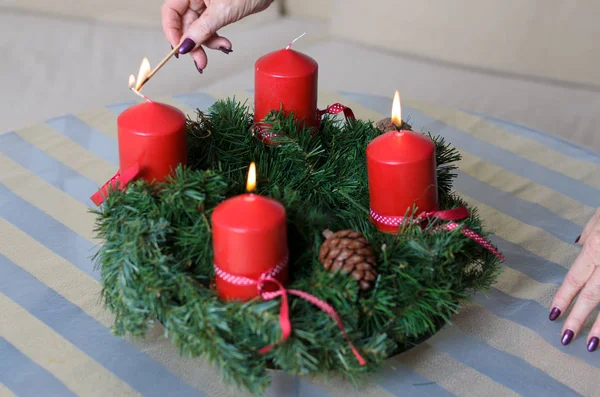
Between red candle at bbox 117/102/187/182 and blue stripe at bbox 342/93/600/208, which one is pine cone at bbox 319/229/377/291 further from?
blue stripe at bbox 342/93/600/208

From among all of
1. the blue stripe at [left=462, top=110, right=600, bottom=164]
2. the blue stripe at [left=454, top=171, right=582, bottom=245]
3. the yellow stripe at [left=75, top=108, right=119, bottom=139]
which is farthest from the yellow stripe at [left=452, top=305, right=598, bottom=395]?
the yellow stripe at [left=75, top=108, right=119, bottom=139]

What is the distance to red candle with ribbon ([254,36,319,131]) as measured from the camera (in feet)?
2.91

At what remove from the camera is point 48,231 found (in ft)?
3.37

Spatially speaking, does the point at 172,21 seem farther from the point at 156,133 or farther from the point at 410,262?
the point at 410,262

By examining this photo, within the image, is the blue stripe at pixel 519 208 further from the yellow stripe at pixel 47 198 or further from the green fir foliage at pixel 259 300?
the yellow stripe at pixel 47 198

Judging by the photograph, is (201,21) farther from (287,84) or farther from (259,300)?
(259,300)

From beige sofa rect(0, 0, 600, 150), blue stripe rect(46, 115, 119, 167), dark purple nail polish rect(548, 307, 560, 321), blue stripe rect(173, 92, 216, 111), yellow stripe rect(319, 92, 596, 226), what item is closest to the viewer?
dark purple nail polish rect(548, 307, 560, 321)

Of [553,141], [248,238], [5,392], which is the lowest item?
[5,392]

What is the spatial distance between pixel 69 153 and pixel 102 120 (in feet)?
0.36

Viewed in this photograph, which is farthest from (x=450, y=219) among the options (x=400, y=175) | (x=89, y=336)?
(x=89, y=336)

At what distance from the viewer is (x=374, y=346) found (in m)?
0.66

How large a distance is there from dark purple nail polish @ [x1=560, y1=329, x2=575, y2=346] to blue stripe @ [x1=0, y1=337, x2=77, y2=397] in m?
0.55

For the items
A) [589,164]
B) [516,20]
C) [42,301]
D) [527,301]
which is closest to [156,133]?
[42,301]

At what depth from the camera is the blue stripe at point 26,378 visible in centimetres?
77
